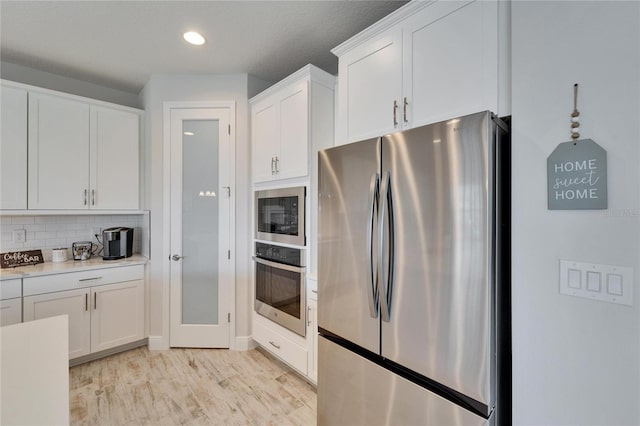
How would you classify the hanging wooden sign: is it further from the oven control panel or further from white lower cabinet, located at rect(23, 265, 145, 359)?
the oven control panel

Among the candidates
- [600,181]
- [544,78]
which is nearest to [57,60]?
[544,78]

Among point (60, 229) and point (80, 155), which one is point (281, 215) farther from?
point (60, 229)

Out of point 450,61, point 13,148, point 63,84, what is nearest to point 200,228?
point 13,148

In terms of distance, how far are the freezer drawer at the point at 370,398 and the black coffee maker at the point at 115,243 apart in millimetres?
2361

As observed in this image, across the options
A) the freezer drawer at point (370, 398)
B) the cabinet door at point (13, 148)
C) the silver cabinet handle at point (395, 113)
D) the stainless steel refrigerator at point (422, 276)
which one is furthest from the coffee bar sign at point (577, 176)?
the cabinet door at point (13, 148)

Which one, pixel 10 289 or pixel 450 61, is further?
pixel 10 289

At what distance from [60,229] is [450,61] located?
3.64m

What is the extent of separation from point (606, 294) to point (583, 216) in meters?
0.26

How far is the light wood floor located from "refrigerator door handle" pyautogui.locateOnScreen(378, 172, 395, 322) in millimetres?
1171

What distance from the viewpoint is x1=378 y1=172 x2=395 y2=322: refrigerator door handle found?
53.0 inches

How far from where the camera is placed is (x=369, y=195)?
1.44 m

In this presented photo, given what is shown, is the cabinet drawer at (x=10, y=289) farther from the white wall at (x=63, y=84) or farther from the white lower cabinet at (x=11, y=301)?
the white wall at (x=63, y=84)

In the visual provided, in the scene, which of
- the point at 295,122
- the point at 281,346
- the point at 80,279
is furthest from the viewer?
the point at 80,279

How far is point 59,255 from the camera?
2768mm
